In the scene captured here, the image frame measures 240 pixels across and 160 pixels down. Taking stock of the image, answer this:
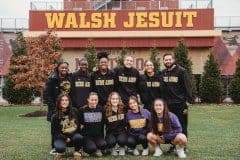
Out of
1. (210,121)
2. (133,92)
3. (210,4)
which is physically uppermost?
(210,4)

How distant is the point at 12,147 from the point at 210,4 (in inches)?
1098

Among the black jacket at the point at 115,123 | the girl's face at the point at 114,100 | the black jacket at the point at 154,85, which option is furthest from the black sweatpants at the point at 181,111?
the girl's face at the point at 114,100

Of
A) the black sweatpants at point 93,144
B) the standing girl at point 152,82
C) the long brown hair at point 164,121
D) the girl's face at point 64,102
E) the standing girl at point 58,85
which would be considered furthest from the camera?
the standing girl at point 152,82

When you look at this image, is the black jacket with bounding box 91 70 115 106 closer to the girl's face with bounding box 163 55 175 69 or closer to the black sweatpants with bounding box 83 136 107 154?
the black sweatpants with bounding box 83 136 107 154

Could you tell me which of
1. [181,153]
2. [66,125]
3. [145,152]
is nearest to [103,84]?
[66,125]

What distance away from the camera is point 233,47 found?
140 ft

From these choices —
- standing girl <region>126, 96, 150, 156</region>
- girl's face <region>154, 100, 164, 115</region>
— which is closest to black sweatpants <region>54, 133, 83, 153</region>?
standing girl <region>126, 96, 150, 156</region>

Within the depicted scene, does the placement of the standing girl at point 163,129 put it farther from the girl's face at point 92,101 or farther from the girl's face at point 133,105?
the girl's face at point 92,101

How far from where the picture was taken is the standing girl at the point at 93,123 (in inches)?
455

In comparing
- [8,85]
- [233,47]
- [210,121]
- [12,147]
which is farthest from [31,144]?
[233,47]

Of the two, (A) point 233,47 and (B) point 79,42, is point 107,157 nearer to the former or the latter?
(B) point 79,42

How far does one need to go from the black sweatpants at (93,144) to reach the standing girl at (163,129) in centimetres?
97

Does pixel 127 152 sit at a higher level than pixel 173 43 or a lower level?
lower

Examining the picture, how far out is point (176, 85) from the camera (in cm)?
1205
